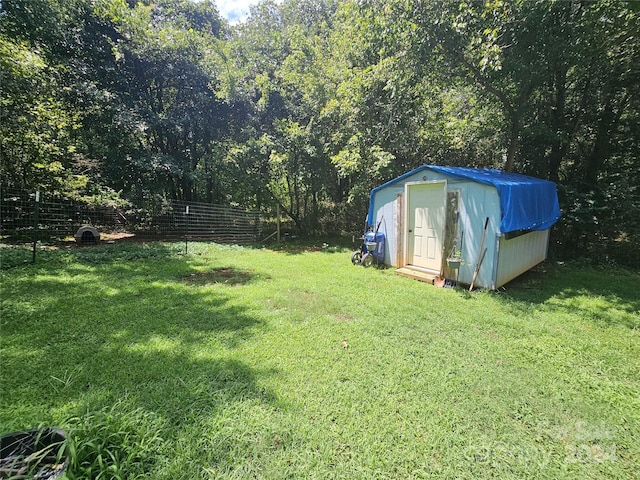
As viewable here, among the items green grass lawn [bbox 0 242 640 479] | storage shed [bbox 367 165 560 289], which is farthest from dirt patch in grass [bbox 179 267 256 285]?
storage shed [bbox 367 165 560 289]

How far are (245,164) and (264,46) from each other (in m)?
5.30

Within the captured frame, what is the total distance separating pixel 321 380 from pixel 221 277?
11.6 feet

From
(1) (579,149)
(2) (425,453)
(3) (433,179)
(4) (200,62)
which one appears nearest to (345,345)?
(2) (425,453)

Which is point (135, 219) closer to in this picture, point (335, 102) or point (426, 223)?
point (335, 102)

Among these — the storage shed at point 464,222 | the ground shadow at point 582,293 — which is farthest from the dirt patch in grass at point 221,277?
the ground shadow at point 582,293

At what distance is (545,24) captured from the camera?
4.93m

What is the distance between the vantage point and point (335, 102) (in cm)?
861

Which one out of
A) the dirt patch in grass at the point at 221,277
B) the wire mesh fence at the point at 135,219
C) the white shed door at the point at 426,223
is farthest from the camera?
the wire mesh fence at the point at 135,219

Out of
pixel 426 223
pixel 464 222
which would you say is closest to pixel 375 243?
pixel 426 223

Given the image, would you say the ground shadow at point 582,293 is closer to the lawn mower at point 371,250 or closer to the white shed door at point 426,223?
the white shed door at point 426,223

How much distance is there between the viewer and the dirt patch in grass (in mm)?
4918

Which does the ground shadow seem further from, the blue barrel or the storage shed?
the blue barrel

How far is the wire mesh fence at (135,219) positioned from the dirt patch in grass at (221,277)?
7.78 ft

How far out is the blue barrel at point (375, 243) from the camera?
6.26m
